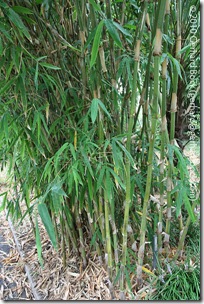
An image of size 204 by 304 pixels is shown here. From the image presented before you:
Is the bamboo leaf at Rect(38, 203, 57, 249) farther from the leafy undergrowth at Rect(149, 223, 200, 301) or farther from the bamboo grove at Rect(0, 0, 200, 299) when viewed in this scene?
the leafy undergrowth at Rect(149, 223, 200, 301)

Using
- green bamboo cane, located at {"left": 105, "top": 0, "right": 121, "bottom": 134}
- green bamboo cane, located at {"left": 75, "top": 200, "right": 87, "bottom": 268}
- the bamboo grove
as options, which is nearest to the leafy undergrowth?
the bamboo grove

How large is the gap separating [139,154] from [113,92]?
303mm

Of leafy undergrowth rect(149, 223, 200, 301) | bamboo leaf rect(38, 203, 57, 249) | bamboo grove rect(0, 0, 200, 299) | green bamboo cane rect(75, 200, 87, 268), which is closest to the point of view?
bamboo leaf rect(38, 203, 57, 249)

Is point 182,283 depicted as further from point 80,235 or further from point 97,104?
point 97,104

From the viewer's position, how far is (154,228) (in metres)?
1.19

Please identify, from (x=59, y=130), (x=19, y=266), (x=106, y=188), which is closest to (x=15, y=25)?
(x=59, y=130)

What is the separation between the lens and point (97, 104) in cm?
78

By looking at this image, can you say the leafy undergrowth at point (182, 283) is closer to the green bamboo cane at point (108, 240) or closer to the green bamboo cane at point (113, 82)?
the green bamboo cane at point (108, 240)

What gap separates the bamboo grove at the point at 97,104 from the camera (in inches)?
31.2

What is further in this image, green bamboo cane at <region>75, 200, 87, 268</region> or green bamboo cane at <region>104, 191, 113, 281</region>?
green bamboo cane at <region>75, 200, 87, 268</region>

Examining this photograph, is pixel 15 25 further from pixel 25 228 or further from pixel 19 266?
pixel 25 228

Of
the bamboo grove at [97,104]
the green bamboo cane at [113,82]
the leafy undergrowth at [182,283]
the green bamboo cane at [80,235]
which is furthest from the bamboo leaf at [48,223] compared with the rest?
the leafy undergrowth at [182,283]

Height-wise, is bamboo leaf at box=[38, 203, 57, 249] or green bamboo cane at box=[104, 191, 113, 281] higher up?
bamboo leaf at box=[38, 203, 57, 249]

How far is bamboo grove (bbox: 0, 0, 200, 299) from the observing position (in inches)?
31.2
